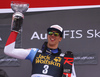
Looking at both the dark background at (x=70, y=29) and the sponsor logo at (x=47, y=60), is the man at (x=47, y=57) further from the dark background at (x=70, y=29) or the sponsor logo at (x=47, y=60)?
the dark background at (x=70, y=29)

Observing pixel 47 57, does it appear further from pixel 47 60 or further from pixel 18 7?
pixel 18 7

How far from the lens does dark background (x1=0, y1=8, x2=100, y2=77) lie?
4617mm

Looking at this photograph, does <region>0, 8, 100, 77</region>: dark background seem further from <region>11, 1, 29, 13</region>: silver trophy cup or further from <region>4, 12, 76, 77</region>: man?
<region>11, 1, 29, 13</region>: silver trophy cup

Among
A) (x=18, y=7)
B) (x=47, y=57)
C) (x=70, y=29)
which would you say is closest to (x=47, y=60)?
(x=47, y=57)

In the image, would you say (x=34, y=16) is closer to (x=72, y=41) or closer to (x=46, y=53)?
(x=72, y=41)

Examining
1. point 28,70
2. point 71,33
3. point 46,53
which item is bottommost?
point 28,70

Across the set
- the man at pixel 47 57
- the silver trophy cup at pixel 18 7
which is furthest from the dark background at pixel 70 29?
the silver trophy cup at pixel 18 7

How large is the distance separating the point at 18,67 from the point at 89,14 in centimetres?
175

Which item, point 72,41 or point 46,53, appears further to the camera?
point 72,41

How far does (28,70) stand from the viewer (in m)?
4.75

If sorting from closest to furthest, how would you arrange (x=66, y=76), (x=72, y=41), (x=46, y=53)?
(x=66, y=76)
(x=46, y=53)
(x=72, y=41)

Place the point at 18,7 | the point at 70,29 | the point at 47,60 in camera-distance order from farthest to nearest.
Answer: the point at 70,29 < the point at 47,60 < the point at 18,7

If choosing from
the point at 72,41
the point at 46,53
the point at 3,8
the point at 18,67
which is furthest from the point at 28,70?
the point at 46,53

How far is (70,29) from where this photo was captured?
468cm
